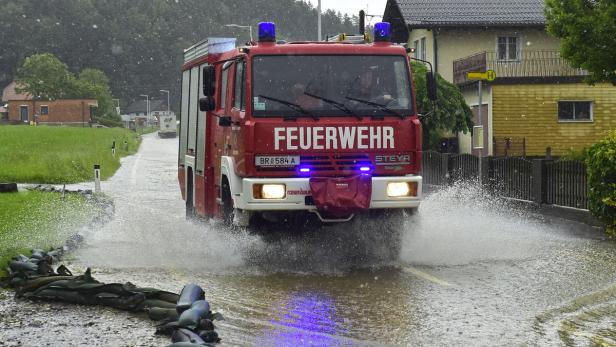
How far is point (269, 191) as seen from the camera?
11375 millimetres

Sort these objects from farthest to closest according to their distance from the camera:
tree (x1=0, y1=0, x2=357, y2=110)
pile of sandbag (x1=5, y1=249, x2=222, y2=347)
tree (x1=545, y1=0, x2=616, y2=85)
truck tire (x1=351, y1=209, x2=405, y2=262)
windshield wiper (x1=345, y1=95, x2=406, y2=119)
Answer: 1. tree (x1=0, y1=0, x2=357, y2=110)
2. tree (x1=545, y1=0, x2=616, y2=85)
3. truck tire (x1=351, y1=209, x2=405, y2=262)
4. windshield wiper (x1=345, y1=95, x2=406, y2=119)
5. pile of sandbag (x1=5, y1=249, x2=222, y2=347)

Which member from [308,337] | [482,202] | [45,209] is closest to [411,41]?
[482,202]

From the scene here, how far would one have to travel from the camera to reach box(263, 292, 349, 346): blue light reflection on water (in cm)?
740

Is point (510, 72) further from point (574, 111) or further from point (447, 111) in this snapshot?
point (447, 111)

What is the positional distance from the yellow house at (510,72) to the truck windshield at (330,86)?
25460 mm

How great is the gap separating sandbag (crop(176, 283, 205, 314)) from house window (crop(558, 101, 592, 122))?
3332cm

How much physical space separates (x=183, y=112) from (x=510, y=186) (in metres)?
8.12

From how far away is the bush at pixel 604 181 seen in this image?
15094 millimetres

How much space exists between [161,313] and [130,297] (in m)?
0.76

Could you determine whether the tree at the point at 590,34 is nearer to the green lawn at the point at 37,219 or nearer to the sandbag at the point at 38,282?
the green lawn at the point at 37,219

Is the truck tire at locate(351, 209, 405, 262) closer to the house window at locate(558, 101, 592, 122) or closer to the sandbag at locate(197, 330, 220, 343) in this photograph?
the sandbag at locate(197, 330, 220, 343)

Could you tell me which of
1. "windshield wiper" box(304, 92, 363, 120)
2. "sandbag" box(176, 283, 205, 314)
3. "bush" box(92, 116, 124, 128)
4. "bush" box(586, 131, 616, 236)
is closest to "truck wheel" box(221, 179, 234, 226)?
"windshield wiper" box(304, 92, 363, 120)

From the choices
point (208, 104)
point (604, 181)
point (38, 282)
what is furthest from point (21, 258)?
point (604, 181)

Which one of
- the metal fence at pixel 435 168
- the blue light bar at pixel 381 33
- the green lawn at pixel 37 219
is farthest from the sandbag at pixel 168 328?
the metal fence at pixel 435 168
